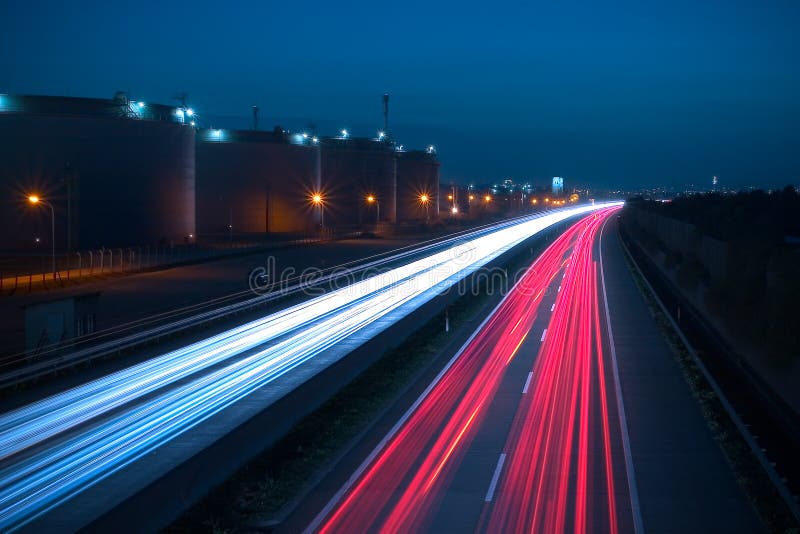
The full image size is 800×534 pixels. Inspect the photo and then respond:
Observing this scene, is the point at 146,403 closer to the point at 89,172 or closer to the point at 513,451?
the point at 513,451

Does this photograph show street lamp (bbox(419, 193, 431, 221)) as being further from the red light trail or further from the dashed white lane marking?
the dashed white lane marking

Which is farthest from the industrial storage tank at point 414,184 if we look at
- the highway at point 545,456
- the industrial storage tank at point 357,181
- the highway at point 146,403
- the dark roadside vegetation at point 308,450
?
the highway at point 545,456

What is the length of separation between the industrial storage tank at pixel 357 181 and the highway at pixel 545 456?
6568 centimetres

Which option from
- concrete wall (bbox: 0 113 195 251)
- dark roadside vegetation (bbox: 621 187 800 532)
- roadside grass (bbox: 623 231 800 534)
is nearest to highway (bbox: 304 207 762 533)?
roadside grass (bbox: 623 231 800 534)

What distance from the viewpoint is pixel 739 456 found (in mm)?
11125

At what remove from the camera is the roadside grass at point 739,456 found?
29.0ft

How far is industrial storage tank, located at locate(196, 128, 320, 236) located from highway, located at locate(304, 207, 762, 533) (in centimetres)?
5041

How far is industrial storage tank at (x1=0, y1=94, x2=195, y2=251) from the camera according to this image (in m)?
44.9

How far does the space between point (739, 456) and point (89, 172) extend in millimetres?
42886

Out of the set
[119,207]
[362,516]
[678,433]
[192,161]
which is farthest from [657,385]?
[192,161]

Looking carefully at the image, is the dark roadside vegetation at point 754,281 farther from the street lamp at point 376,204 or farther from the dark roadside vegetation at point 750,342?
the street lamp at point 376,204

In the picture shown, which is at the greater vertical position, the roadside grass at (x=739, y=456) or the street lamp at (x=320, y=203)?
the street lamp at (x=320, y=203)

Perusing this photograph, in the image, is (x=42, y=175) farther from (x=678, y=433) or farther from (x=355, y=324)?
(x=678, y=433)

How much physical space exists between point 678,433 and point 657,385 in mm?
3487
